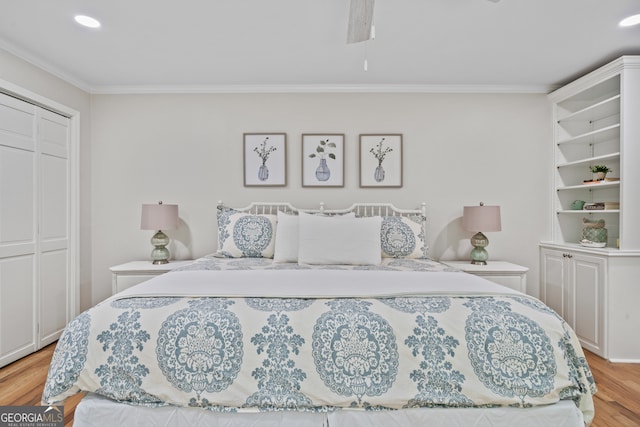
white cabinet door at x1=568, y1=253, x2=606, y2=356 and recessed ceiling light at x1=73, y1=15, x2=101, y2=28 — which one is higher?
recessed ceiling light at x1=73, y1=15, x2=101, y2=28

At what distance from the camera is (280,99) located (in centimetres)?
351

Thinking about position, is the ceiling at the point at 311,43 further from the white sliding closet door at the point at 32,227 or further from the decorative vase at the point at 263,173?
the decorative vase at the point at 263,173

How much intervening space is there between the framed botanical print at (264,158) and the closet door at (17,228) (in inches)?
71.2

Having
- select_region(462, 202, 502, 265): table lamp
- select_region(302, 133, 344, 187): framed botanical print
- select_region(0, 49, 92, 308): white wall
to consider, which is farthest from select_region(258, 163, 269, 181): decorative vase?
select_region(462, 202, 502, 265): table lamp

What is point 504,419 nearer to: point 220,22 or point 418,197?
point 418,197

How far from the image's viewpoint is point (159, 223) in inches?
121

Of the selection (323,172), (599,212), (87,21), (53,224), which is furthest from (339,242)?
(53,224)

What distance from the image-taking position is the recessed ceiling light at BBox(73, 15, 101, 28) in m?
2.24

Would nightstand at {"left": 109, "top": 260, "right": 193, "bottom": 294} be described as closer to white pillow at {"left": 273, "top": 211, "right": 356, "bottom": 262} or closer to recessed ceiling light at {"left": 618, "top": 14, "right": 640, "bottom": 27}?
white pillow at {"left": 273, "top": 211, "right": 356, "bottom": 262}

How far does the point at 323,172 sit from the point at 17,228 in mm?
2682

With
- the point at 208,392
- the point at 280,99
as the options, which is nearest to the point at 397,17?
the point at 280,99

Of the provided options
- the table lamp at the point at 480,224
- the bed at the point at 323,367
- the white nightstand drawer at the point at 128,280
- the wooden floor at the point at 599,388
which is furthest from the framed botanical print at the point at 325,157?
the wooden floor at the point at 599,388

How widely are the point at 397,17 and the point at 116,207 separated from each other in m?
3.24

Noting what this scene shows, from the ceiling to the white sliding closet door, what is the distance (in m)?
0.59
